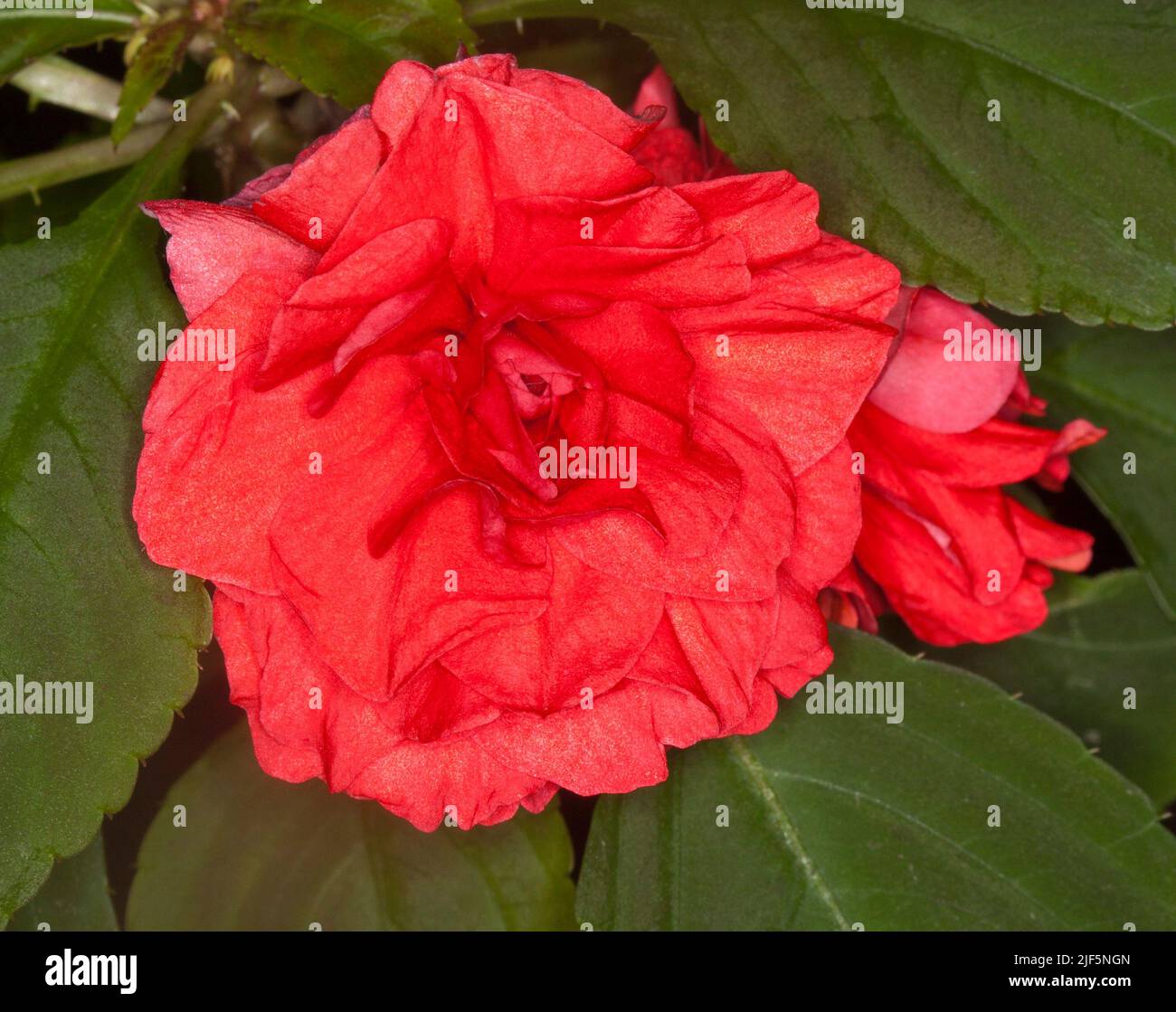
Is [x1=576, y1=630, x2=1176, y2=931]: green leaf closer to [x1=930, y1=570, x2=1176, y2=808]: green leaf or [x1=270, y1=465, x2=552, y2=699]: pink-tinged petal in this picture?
[x1=930, y1=570, x2=1176, y2=808]: green leaf

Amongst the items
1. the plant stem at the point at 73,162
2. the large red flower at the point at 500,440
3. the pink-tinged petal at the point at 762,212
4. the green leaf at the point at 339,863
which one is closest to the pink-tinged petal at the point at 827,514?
the large red flower at the point at 500,440

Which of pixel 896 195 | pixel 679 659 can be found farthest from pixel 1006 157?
pixel 679 659

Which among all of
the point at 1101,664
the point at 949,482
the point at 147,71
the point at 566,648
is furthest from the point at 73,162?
the point at 1101,664

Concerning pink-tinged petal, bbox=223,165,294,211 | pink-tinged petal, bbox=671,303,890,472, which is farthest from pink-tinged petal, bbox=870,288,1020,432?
pink-tinged petal, bbox=223,165,294,211

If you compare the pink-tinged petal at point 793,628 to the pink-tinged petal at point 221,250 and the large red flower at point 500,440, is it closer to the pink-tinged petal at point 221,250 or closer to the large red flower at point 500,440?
the large red flower at point 500,440
